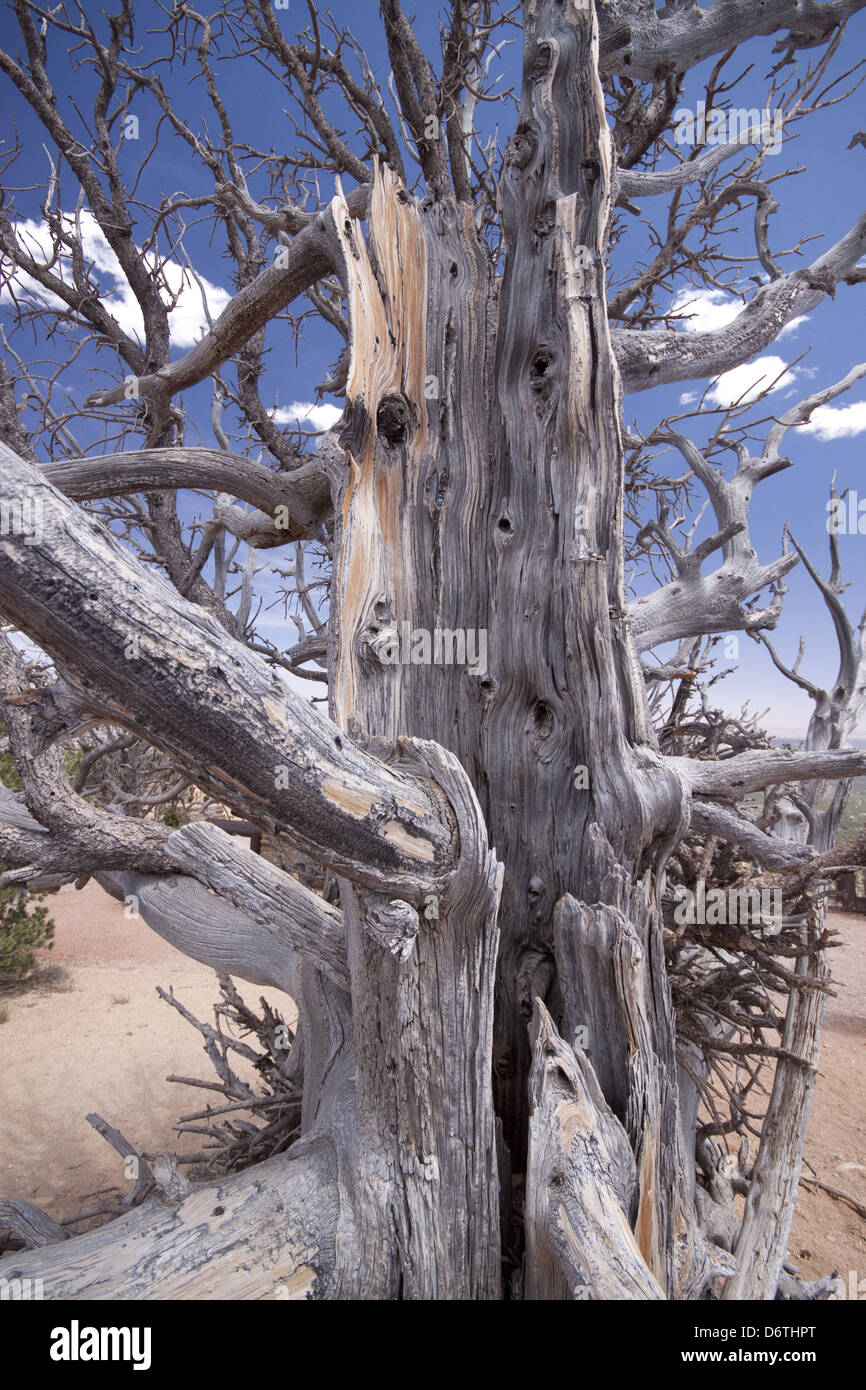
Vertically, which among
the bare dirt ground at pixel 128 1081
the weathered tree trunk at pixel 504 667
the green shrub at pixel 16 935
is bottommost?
the bare dirt ground at pixel 128 1081

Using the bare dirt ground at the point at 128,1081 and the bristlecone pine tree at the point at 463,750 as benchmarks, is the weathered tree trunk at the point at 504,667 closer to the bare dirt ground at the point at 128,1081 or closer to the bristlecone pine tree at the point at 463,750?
the bristlecone pine tree at the point at 463,750

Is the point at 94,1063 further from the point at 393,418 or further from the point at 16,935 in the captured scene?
the point at 393,418

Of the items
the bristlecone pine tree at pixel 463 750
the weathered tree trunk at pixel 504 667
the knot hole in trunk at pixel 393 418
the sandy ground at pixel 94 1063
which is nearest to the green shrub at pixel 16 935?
the sandy ground at pixel 94 1063

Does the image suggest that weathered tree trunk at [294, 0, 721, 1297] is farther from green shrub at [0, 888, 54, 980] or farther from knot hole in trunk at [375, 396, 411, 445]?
green shrub at [0, 888, 54, 980]

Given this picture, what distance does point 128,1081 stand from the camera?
5.94 m

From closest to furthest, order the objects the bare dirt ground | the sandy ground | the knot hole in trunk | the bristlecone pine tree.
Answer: the bristlecone pine tree < the knot hole in trunk < the bare dirt ground < the sandy ground

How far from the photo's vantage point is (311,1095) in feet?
8.08

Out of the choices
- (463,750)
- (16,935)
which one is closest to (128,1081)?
(16,935)

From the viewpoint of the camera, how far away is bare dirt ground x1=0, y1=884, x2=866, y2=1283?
446cm

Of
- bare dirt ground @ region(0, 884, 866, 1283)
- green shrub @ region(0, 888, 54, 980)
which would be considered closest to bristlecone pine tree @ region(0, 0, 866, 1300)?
bare dirt ground @ region(0, 884, 866, 1283)

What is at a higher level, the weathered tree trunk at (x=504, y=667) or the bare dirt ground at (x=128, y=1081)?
the weathered tree trunk at (x=504, y=667)

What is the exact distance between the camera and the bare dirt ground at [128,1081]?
446 centimetres

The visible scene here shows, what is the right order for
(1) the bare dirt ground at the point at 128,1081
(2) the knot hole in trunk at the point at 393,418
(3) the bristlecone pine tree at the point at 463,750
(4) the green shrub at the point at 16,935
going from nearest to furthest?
1. (3) the bristlecone pine tree at the point at 463,750
2. (2) the knot hole in trunk at the point at 393,418
3. (1) the bare dirt ground at the point at 128,1081
4. (4) the green shrub at the point at 16,935

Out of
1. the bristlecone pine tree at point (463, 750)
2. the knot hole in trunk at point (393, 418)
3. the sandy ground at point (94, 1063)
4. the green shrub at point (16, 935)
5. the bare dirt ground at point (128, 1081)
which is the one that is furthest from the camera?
the green shrub at point (16, 935)
